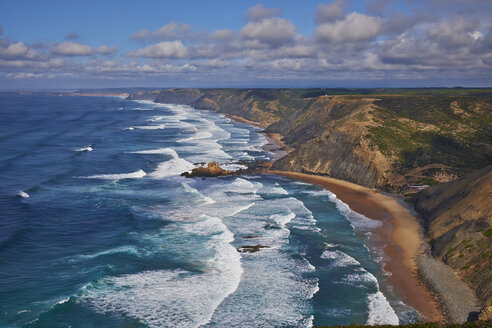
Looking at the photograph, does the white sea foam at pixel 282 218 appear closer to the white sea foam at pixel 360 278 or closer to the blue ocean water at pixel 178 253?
the blue ocean water at pixel 178 253

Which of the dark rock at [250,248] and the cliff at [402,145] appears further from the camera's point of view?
the cliff at [402,145]

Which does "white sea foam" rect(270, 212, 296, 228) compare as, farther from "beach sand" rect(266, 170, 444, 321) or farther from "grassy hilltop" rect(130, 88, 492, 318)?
"grassy hilltop" rect(130, 88, 492, 318)

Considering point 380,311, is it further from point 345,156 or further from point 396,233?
point 345,156

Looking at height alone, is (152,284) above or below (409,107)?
below

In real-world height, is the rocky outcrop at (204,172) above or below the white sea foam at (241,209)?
above

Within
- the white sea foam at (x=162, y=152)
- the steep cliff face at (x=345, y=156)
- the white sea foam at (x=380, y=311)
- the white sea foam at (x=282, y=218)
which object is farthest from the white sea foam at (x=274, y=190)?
the white sea foam at (x=162, y=152)

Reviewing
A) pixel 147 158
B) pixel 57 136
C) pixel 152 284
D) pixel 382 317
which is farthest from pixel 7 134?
pixel 382 317

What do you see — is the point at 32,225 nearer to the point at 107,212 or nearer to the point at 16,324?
the point at 107,212
